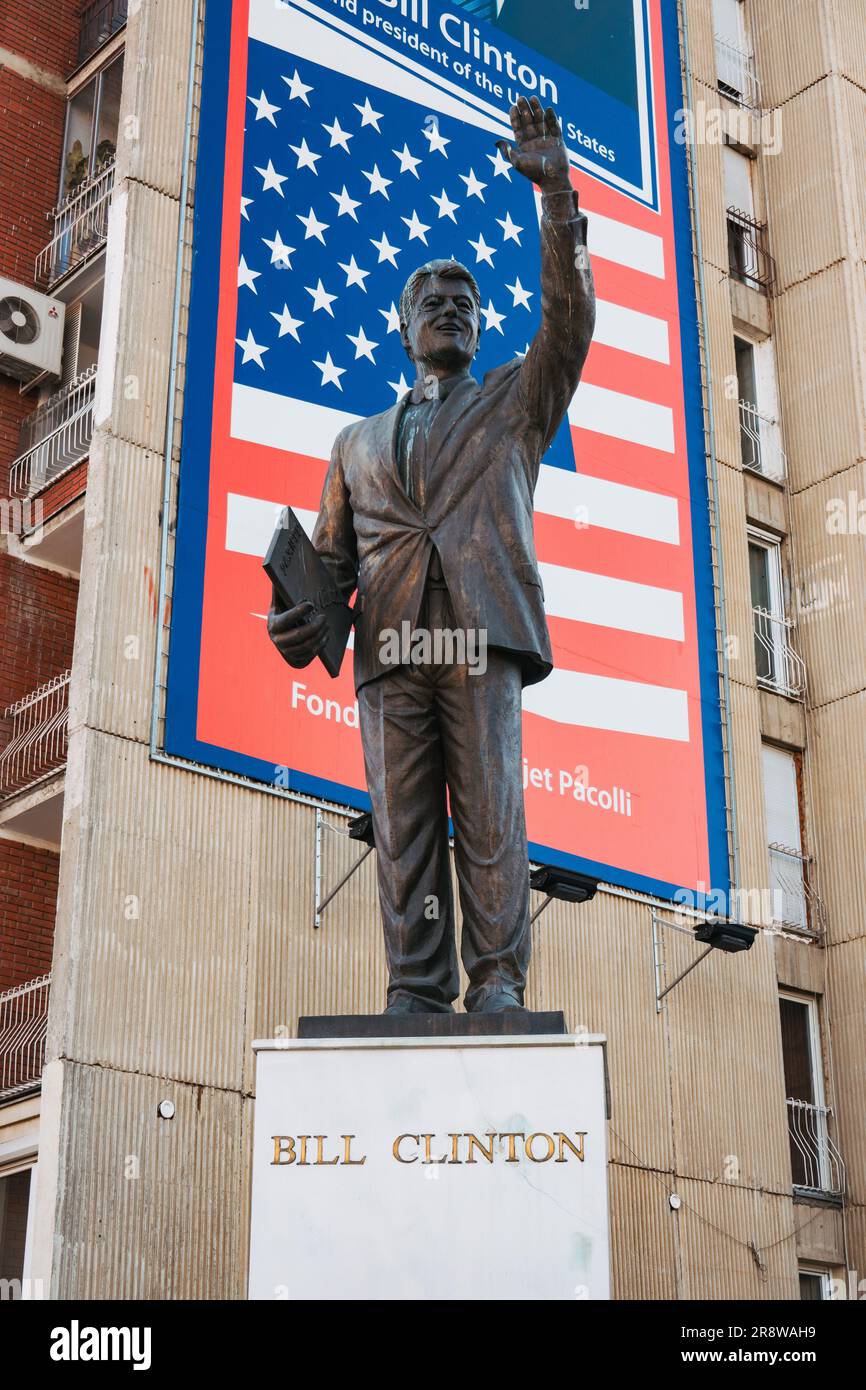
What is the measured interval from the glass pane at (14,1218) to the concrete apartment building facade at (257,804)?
4cm

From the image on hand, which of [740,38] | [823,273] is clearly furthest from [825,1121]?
[740,38]

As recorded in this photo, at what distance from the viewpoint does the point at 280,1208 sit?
18.7 ft

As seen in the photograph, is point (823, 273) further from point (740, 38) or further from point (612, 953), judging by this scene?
point (612, 953)

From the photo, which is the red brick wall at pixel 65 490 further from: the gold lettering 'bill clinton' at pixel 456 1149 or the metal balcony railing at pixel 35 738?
the gold lettering 'bill clinton' at pixel 456 1149

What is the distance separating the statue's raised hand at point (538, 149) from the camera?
623cm

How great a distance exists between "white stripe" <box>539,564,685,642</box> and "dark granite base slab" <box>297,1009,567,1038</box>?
46.1 ft

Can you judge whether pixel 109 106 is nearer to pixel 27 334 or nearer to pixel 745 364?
pixel 27 334

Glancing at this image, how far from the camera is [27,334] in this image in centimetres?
2175

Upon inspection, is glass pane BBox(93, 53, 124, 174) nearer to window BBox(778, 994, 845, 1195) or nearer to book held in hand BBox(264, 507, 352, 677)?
window BBox(778, 994, 845, 1195)

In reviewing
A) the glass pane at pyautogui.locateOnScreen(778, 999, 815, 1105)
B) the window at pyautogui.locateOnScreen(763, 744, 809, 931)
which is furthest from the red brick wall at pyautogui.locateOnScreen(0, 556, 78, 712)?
the glass pane at pyautogui.locateOnScreen(778, 999, 815, 1105)

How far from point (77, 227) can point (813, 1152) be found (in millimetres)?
14609

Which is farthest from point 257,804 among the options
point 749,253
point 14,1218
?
point 749,253

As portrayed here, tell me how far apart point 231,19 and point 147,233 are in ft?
9.96

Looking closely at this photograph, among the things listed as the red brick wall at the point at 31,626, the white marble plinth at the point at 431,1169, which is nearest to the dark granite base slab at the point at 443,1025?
the white marble plinth at the point at 431,1169
